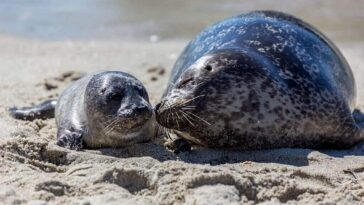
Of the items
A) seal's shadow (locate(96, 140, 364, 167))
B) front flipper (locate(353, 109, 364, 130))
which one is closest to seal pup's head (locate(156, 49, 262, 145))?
seal's shadow (locate(96, 140, 364, 167))

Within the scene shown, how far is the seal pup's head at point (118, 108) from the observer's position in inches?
187

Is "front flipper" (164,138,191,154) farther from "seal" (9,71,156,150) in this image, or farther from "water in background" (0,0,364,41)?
"water in background" (0,0,364,41)

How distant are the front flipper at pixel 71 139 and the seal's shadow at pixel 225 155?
16cm

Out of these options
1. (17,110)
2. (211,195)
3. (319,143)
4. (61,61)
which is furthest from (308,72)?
(61,61)

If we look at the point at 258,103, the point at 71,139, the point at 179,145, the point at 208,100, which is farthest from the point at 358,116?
the point at 71,139

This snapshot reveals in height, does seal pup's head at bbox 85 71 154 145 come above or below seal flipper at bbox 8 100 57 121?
above

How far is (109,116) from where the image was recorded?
492cm

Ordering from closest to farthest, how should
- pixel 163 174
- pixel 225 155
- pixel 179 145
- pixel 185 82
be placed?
1. pixel 163 174
2. pixel 225 155
3. pixel 179 145
4. pixel 185 82

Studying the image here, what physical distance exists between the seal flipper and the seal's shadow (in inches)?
49.5

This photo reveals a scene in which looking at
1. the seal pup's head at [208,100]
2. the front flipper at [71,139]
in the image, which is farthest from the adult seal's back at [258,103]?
the front flipper at [71,139]

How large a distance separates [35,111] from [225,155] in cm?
191

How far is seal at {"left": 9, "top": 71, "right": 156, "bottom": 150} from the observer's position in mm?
4789

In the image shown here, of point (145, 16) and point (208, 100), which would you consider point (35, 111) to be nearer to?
point (208, 100)

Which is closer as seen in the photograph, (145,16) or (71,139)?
(71,139)
